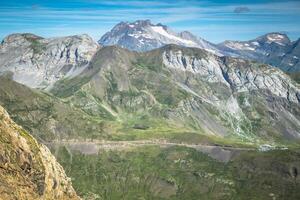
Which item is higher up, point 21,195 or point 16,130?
point 16,130

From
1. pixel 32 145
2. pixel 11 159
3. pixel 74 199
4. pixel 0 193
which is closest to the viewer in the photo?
pixel 0 193

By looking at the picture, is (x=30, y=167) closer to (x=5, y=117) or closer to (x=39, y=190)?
(x=39, y=190)

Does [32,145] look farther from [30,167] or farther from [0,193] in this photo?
[0,193]

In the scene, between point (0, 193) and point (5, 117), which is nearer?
point (0, 193)

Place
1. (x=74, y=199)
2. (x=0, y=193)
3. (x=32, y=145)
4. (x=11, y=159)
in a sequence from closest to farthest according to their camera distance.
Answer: (x=0, y=193) → (x=11, y=159) → (x=32, y=145) → (x=74, y=199)

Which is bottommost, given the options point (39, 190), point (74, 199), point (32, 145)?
point (74, 199)

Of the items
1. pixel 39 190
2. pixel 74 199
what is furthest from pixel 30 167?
pixel 74 199

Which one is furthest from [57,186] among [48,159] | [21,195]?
[21,195]
